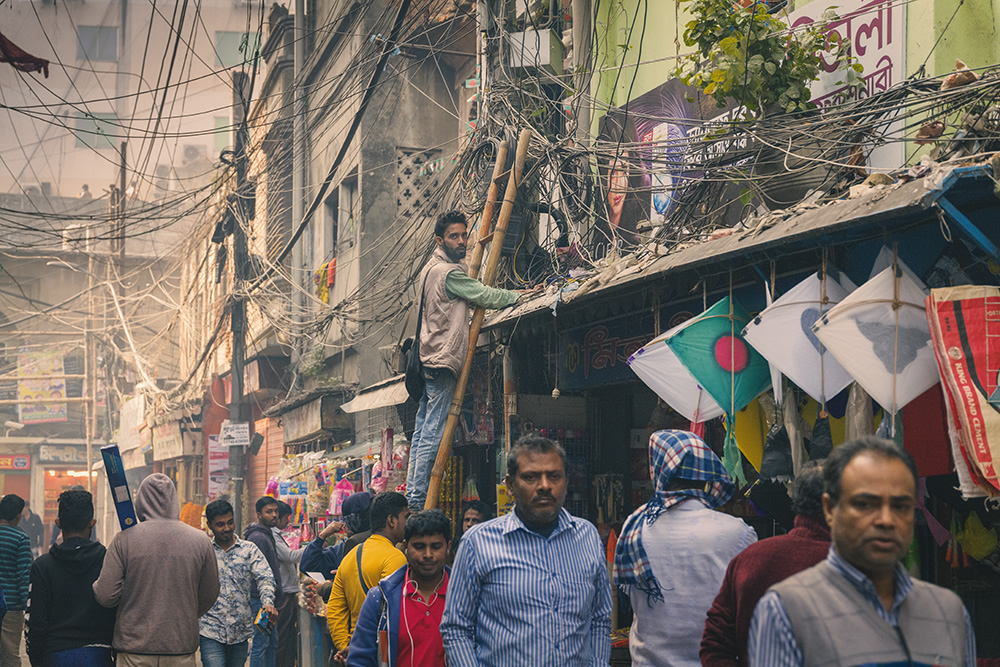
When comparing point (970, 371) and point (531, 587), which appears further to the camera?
point (970, 371)

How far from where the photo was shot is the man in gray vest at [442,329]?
852cm

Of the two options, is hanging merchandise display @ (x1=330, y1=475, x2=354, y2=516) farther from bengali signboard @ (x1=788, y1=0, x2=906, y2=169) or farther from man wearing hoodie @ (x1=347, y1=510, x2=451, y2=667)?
man wearing hoodie @ (x1=347, y1=510, x2=451, y2=667)

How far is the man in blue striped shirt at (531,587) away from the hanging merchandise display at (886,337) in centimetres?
210

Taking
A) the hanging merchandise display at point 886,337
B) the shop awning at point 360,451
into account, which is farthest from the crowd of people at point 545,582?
the shop awning at point 360,451

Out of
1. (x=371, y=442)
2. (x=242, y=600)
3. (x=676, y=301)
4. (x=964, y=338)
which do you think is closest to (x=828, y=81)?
(x=676, y=301)

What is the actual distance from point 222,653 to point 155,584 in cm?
186

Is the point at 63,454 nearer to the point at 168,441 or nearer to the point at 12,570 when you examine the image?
the point at 168,441

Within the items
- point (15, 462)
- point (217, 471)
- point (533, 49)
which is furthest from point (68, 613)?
point (15, 462)

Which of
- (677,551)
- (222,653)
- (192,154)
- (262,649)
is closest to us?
(677,551)

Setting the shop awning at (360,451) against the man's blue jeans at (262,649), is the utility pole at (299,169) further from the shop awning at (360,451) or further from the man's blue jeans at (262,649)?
the man's blue jeans at (262,649)

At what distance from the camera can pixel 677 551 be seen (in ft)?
13.6

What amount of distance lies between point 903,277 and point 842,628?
357cm

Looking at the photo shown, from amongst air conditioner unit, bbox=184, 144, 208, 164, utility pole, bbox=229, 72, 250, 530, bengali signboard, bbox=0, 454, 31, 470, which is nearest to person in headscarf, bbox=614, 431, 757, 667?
utility pole, bbox=229, 72, 250, 530

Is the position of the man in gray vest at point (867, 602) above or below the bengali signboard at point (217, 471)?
above
